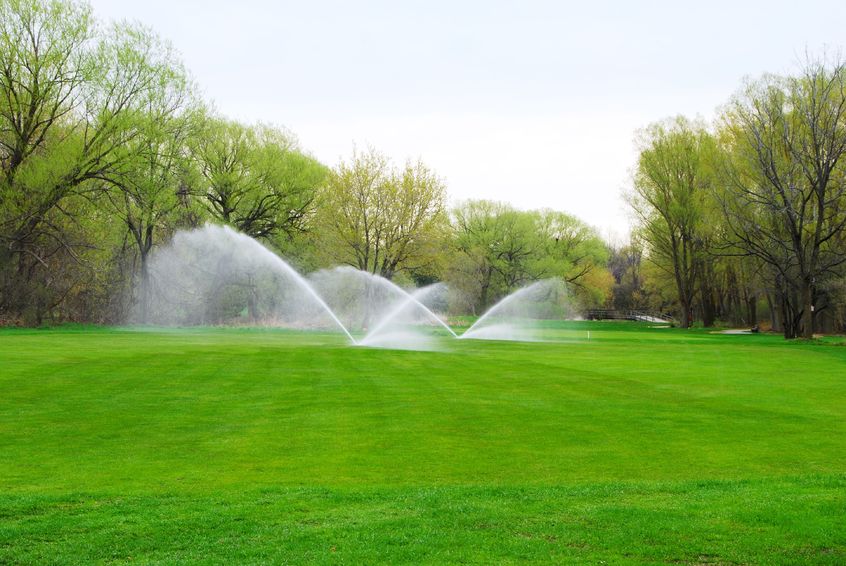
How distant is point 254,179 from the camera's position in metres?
59.1

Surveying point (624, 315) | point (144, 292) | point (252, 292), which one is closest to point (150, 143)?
point (144, 292)

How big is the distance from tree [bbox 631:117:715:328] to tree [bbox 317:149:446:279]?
22003 millimetres

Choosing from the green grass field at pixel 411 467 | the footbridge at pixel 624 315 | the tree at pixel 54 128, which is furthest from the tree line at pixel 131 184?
the footbridge at pixel 624 315

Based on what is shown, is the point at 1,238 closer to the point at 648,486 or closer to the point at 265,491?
the point at 265,491

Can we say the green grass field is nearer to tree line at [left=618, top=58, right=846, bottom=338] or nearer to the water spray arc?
tree line at [left=618, top=58, right=846, bottom=338]

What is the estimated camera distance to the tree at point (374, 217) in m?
58.6

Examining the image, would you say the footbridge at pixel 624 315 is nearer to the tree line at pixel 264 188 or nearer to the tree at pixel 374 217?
the tree line at pixel 264 188

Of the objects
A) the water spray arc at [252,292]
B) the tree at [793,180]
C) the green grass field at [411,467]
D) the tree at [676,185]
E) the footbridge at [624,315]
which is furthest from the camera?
the footbridge at [624,315]

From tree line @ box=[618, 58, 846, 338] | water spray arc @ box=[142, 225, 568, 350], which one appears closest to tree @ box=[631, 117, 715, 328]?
tree line @ box=[618, 58, 846, 338]

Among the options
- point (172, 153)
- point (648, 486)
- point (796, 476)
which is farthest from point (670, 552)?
point (172, 153)

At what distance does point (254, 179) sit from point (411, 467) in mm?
51782

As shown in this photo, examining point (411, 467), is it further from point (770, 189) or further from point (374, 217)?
point (374, 217)

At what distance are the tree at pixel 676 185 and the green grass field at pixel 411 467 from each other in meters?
46.7

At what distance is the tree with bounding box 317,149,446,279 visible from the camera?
58562 millimetres
